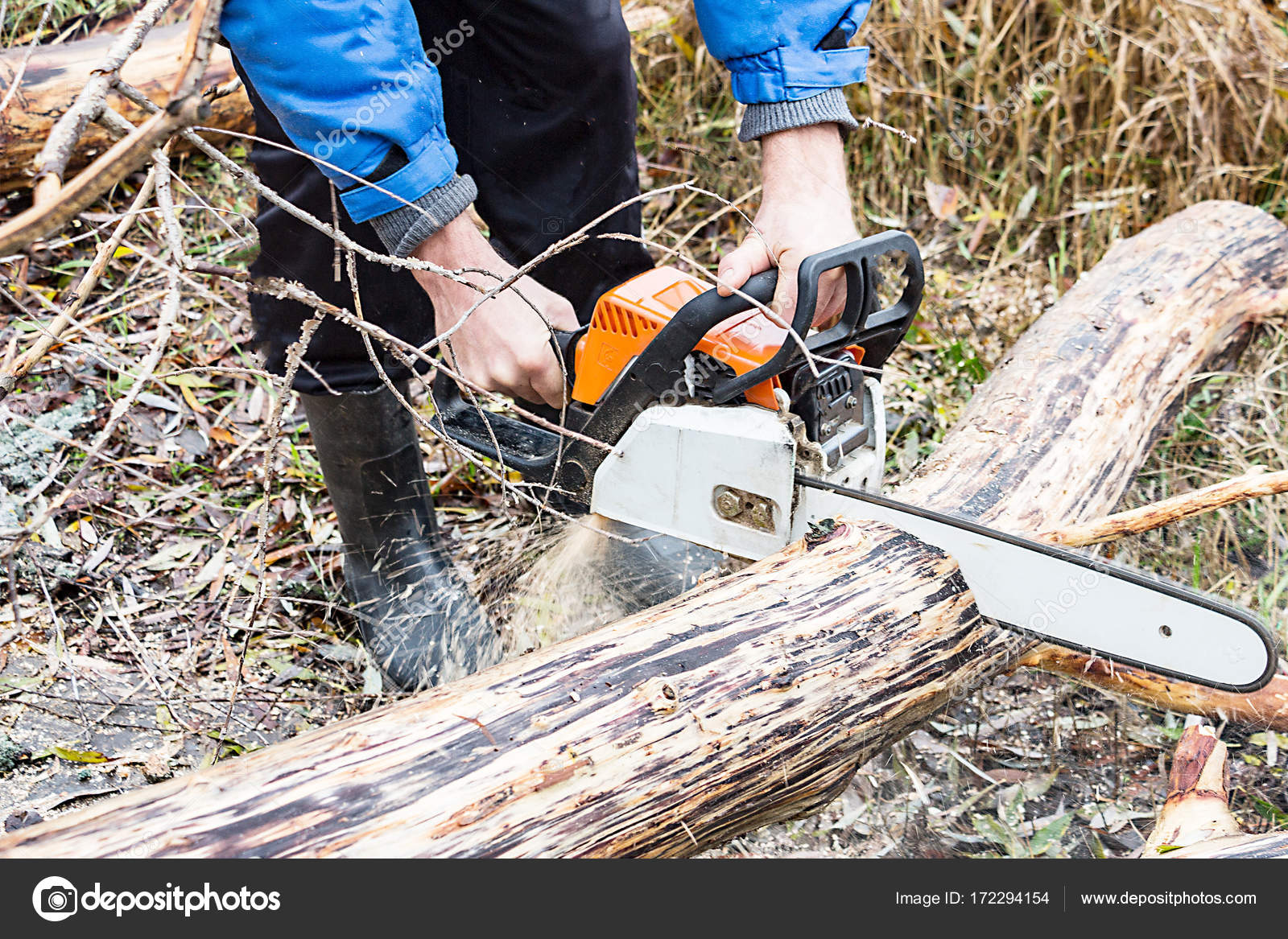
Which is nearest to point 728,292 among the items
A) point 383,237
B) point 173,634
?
point 383,237

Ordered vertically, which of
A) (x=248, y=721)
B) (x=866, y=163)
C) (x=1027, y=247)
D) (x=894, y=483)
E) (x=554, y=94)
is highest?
(x=554, y=94)

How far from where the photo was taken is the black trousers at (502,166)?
7.27 feet

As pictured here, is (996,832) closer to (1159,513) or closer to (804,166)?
(1159,513)

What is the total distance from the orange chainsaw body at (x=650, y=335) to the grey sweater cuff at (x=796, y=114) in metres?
0.36

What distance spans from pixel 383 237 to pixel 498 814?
1.05m

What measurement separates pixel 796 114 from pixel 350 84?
0.87 meters

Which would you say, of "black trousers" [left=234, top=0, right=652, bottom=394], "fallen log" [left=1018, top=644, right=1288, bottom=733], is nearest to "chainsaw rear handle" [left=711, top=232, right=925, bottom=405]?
"fallen log" [left=1018, top=644, right=1288, bottom=733]

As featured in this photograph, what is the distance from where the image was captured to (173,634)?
2568 mm

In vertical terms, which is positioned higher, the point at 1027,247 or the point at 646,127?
the point at 646,127

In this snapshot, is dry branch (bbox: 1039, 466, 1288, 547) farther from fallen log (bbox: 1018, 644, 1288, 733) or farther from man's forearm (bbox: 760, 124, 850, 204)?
man's forearm (bbox: 760, 124, 850, 204)

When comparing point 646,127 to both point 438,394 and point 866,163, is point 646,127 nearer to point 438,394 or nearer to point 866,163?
point 866,163

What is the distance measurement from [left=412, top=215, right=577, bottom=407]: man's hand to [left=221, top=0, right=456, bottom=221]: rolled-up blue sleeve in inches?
4.8
